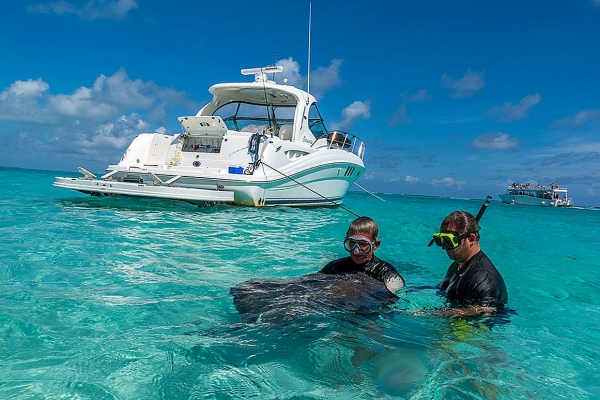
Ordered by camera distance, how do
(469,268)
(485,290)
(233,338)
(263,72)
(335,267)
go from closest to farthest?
(233,338) < (485,290) < (469,268) < (335,267) < (263,72)

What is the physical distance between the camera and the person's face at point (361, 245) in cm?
351

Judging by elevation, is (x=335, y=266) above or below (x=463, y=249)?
below

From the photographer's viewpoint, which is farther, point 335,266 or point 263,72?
point 263,72

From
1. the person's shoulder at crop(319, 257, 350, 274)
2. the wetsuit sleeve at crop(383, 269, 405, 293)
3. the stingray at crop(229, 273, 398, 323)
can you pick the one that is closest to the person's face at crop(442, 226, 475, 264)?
the wetsuit sleeve at crop(383, 269, 405, 293)

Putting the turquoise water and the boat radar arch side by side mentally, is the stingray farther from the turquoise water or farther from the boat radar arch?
the boat radar arch

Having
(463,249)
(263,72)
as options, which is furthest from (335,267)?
(263,72)

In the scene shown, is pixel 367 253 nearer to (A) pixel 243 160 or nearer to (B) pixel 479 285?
(B) pixel 479 285

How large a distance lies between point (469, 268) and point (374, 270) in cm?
76

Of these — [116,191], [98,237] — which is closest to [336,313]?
[98,237]

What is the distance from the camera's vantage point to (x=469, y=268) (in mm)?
3420

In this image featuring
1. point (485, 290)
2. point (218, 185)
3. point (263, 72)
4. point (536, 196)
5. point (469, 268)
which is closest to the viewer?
point (485, 290)

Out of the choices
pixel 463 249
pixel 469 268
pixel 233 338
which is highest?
pixel 463 249

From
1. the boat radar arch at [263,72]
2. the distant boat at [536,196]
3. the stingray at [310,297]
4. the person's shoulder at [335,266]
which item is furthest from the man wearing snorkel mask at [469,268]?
the distant boat at [536,196]

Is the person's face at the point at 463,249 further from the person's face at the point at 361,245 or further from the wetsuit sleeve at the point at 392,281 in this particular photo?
the person's face at the point at 361,245
